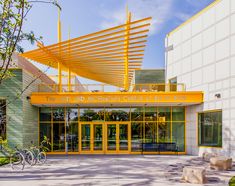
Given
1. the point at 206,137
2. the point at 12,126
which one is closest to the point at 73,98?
the point at 12,126

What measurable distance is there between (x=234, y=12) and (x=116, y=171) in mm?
10465

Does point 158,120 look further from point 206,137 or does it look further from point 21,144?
point 21,144

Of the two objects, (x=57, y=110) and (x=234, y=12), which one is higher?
(x=234, y=12)

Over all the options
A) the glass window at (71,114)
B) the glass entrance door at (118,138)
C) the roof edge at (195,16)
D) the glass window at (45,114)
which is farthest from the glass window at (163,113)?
the glass window at (45,114)

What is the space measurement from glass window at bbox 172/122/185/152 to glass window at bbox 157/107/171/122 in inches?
28.4

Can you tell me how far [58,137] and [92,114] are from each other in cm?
301

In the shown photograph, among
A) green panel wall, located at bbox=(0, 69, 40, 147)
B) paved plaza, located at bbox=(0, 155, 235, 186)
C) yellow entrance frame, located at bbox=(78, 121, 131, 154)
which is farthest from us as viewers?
yellow entrance frame, located at bbox=(78, 121, 131, 154)

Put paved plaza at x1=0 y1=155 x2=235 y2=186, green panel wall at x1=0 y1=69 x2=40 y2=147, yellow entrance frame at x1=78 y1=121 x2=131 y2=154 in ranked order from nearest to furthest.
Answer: paved plaza at x1=0 y1=155 x2=235 y2=186, green panel wall at x1=0 y1=69 x2=40 y2=147, yellow entrance frame at x1=78 y1=121 x2=131 y2=154

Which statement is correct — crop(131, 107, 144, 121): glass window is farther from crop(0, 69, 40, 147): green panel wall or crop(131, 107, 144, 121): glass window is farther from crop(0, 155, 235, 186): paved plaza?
crop(0, 69, 40, 147): green panel wall

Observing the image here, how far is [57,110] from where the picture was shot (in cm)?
1877

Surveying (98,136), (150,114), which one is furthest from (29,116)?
(150,114)

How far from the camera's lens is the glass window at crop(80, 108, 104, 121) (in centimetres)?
1877

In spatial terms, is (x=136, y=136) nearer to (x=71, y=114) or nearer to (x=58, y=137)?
(x=71, y=114)

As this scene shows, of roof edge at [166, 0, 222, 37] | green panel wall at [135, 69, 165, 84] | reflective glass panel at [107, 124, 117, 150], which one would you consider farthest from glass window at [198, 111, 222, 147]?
green panel wall at [135, 69, 165, 84]
